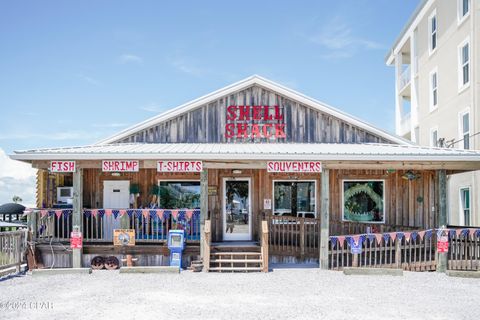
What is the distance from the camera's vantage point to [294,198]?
15492 mm

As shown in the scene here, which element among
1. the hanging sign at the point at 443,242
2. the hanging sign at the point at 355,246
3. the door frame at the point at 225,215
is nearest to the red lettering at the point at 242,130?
the door frame at the point at 225,215

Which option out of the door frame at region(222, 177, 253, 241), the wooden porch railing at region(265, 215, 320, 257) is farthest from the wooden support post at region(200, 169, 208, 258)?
the door frame at region(222, 177, 253, 241)

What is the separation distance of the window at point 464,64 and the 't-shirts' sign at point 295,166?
9331 millimetres

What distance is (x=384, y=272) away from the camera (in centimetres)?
1184

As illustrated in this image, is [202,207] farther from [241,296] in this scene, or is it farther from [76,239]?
[241,296]

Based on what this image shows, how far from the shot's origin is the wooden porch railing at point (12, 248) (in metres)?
11.7

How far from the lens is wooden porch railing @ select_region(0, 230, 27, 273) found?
11.7 m

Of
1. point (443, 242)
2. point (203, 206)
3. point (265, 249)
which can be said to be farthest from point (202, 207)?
point (443, 242)

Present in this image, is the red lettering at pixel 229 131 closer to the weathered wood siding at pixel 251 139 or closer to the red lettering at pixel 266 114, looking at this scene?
the weathered wood siding at pixel 251 139

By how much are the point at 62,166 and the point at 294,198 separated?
7.49 metres

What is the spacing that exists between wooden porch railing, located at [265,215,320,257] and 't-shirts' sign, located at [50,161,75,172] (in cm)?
596

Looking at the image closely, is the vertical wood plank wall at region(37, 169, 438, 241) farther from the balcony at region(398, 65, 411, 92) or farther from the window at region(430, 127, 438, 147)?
the balcony at region(398, 65, 411, 92)

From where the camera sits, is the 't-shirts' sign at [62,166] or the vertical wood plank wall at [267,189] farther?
the vertical wood plank wall at [267,189]

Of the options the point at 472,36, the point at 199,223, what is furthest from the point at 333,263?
the point at 472,36
